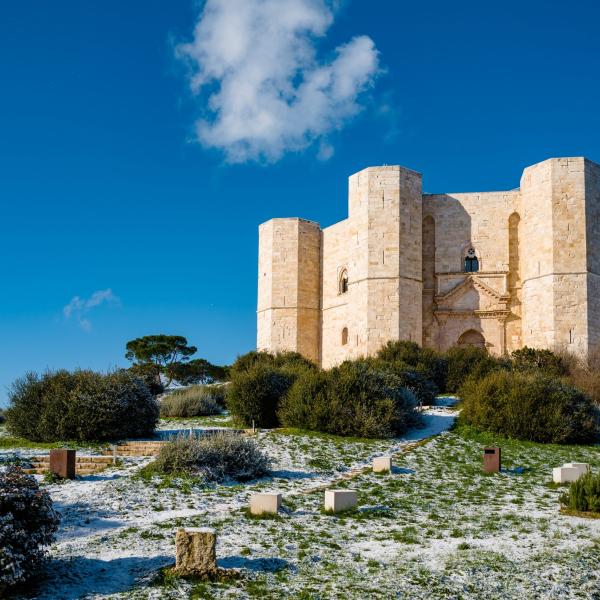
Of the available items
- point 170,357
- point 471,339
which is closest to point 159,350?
point 170,357

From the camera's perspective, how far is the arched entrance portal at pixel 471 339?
3319 cm

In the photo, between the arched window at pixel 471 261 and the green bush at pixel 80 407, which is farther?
the arched window at pixel 471 261

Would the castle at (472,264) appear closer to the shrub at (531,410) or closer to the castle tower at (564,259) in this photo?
the castle tower at (564,259)

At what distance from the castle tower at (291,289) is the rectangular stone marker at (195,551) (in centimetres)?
2982

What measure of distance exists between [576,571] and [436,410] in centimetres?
1233

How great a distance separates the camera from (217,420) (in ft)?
65.3

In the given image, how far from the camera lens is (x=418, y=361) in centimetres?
2517

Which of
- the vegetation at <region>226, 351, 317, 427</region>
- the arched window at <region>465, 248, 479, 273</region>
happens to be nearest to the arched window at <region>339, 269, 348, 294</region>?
the arched window at <region>465, 248, 479, 273</region>

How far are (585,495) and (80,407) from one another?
1039 centimetres

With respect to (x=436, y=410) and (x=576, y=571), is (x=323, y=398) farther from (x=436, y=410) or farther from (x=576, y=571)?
(x=576, y=571)

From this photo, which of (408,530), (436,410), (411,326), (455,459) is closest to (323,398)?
(455,459)

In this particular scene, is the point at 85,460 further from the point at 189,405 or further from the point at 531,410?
the point at 531,410

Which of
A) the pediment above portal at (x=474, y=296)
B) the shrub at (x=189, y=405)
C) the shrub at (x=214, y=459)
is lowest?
the shrub at (x=214, y=459)

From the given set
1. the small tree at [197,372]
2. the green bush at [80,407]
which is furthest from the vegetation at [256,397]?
the small tree at [197,372]
